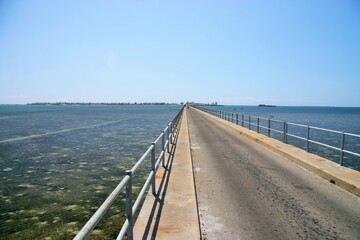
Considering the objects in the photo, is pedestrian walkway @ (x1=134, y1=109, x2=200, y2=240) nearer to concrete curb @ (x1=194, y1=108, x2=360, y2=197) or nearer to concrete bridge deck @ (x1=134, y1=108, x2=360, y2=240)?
concrete bridge deck @ (x1=134, y1=108, x2=360, y2=240)

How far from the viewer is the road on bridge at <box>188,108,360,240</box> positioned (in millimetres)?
5354

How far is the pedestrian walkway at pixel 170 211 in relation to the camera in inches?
201

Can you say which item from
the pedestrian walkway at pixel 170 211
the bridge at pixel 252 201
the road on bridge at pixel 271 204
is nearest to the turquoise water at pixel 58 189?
the pedestrian walkway at pixel 170 211

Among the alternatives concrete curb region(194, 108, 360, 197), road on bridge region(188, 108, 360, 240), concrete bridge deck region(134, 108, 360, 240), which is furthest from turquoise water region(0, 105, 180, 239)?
concrete curb region(194, 108, 360, 197)

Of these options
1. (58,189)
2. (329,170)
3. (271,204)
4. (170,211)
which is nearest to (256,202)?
(271,204)

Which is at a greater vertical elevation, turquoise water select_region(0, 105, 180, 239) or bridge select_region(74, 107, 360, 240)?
bridge select_region(74, 107, 360, 240)

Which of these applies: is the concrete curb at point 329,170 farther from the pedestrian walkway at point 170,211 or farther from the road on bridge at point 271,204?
the pedestrian walkway at point 170,211

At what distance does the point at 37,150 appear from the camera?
71.1ft

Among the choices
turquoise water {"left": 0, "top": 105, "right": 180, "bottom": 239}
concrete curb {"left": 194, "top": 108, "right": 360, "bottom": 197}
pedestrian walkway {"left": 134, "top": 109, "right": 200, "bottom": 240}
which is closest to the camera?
pedestrian walkway {"left": 134, "top": 109, "right": 200, "bottom": 240}

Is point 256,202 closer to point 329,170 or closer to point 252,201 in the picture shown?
point 252,201

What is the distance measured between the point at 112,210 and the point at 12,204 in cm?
358

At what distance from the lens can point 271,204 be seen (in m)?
6.81

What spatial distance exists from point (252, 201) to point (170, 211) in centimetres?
212

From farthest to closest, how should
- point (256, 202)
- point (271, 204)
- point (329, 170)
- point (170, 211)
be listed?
1. point (329, 170)
2. point (256, 202)
3. point (271, 204)
4. point (170, 211)
